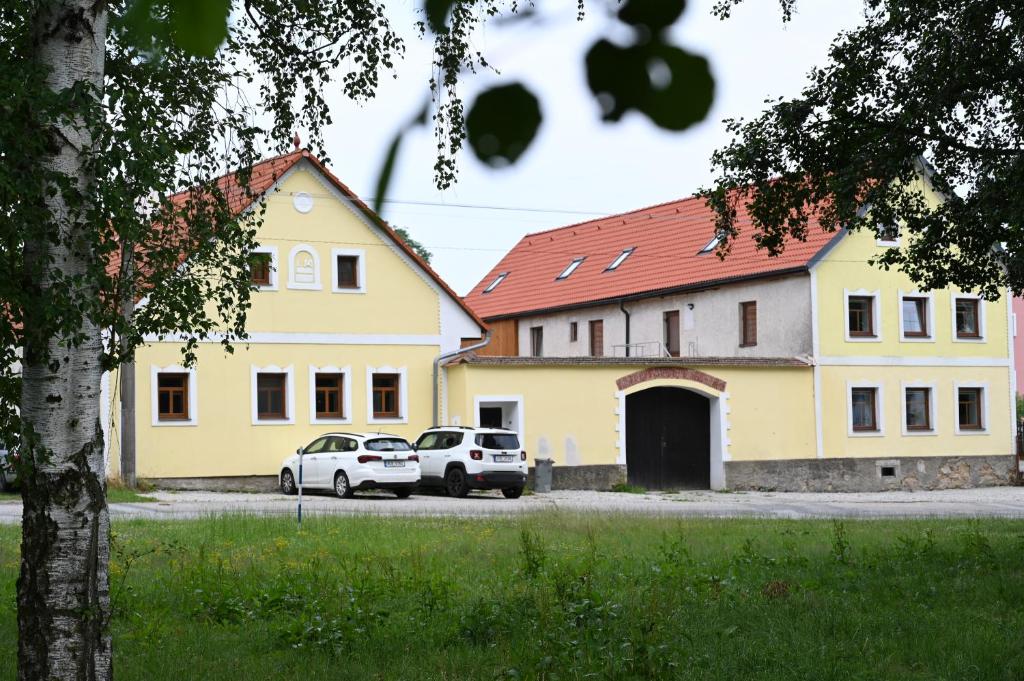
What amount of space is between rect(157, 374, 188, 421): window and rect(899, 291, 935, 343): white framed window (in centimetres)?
2059

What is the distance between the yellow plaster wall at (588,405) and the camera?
34.3 metres

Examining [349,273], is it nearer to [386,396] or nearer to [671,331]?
[386,396]

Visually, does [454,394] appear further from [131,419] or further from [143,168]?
[143,168]

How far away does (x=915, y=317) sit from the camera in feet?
133

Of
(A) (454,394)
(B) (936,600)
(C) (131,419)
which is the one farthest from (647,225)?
(B) (936,600)

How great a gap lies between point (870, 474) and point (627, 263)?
10.6 metres

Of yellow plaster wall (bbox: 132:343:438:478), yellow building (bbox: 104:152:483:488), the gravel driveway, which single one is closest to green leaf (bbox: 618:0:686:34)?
the gravel driveway

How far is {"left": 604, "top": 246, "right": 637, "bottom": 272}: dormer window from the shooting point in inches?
1779

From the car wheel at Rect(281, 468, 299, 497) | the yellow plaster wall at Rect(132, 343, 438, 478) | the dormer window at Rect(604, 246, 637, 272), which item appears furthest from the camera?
the dormer window at Rect(604, 246, 637, 272)

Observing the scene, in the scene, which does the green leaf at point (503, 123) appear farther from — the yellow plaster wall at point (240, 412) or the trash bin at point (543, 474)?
the trash bin at point (543, 474)

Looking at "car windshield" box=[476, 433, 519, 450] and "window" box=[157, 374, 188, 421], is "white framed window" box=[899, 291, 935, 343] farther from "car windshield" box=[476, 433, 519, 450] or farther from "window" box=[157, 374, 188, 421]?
"window" box=[157, 374, 188, 421]

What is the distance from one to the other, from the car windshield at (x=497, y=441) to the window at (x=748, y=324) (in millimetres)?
12096

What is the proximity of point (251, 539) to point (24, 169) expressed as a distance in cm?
959

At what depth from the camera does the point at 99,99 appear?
7867 millimetres
